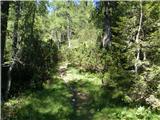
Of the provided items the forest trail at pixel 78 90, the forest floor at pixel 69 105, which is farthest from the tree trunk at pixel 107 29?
the forest floor at pixel 69 105

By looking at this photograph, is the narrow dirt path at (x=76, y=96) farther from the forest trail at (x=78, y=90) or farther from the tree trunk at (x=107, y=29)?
the tree trunk at (x=107, y=29)

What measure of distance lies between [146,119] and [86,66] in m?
12.6

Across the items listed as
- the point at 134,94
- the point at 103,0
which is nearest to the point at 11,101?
the point at 134,94

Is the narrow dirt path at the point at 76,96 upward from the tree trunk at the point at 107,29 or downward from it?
downward

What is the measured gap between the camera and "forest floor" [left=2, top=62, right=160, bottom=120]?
50.2 feet

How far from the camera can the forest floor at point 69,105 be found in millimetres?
15305

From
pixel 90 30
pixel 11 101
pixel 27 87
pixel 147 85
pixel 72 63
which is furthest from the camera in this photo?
pixel 90 30

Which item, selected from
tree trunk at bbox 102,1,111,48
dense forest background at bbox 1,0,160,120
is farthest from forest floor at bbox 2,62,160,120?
tree trunk at bbox 102,1,111,48

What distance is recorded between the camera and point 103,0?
26844 mm

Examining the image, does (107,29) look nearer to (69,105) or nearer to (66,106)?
(69,105)

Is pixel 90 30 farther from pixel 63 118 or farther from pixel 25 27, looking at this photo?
pixel 63 118

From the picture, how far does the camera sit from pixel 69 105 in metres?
17.1

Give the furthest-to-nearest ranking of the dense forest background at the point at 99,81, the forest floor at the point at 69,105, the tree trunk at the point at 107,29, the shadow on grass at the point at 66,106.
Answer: the tree trunk at the point at 107,29, the dense forest background at the point at 99,81, the shadow on grass at the point at 66,106, the forest floor at the point at 69,105

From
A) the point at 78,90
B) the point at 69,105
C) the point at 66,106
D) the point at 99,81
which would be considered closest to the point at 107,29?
the point at 99,81
